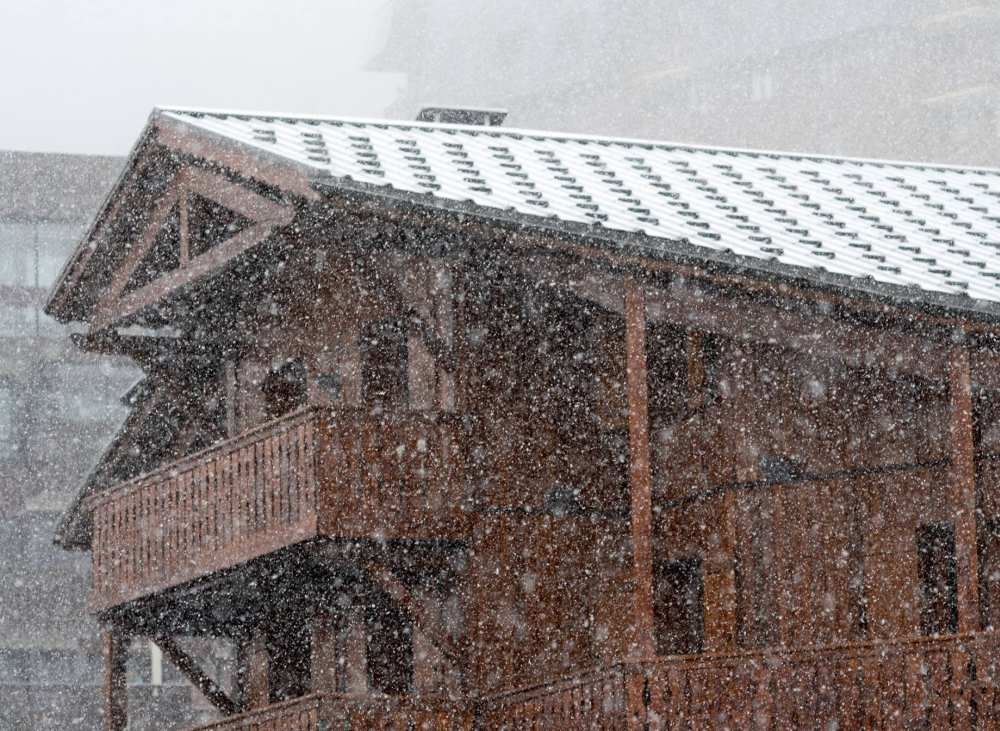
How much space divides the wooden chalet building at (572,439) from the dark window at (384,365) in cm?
3

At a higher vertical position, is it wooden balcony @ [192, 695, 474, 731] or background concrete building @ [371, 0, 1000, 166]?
background concrete building @ [371, 0, 1000, 166]

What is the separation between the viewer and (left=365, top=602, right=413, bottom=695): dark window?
57.4 feet

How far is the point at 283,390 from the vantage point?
19172 millimetres

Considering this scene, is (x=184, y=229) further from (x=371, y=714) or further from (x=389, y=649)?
(x=371, y=714)

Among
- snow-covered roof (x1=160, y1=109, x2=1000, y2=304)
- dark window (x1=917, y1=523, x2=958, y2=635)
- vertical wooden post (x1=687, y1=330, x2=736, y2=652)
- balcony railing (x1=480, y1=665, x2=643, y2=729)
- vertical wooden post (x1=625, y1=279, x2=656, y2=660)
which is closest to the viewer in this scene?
balcony railing (x1=480, y1=665, x2=643, y2=729)

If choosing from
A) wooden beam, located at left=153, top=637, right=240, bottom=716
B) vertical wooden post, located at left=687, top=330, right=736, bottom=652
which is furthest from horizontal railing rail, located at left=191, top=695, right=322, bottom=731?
vertical wooden post, located at left=687, top=330, right=736, bottom=652

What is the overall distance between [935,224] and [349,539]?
6245mm

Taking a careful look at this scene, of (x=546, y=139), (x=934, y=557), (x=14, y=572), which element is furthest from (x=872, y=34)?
(x=934, y=557)

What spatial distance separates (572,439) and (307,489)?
113 inches

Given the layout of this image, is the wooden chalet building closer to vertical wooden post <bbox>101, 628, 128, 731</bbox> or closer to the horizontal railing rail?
the horizontal railing rail

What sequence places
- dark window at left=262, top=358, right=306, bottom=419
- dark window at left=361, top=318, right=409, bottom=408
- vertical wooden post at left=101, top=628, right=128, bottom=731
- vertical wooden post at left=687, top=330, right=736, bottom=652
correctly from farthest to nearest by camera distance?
vertical wooden post at left=101, top=628, right=128, bottom=731, dark window at left=262, top=358, right=306, bottom=419, dark window at left=361, top=318, right=409, bottom=408, vertical wooden post at left=687, top=330, right=736, bottom=652

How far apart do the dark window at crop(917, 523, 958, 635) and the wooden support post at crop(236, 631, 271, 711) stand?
Answer: 735cm

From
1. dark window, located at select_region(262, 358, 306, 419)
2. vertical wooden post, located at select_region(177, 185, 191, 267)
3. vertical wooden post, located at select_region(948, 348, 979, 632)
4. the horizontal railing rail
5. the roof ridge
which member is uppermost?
the roof ridge

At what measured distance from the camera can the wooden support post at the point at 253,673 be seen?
19766 mm
